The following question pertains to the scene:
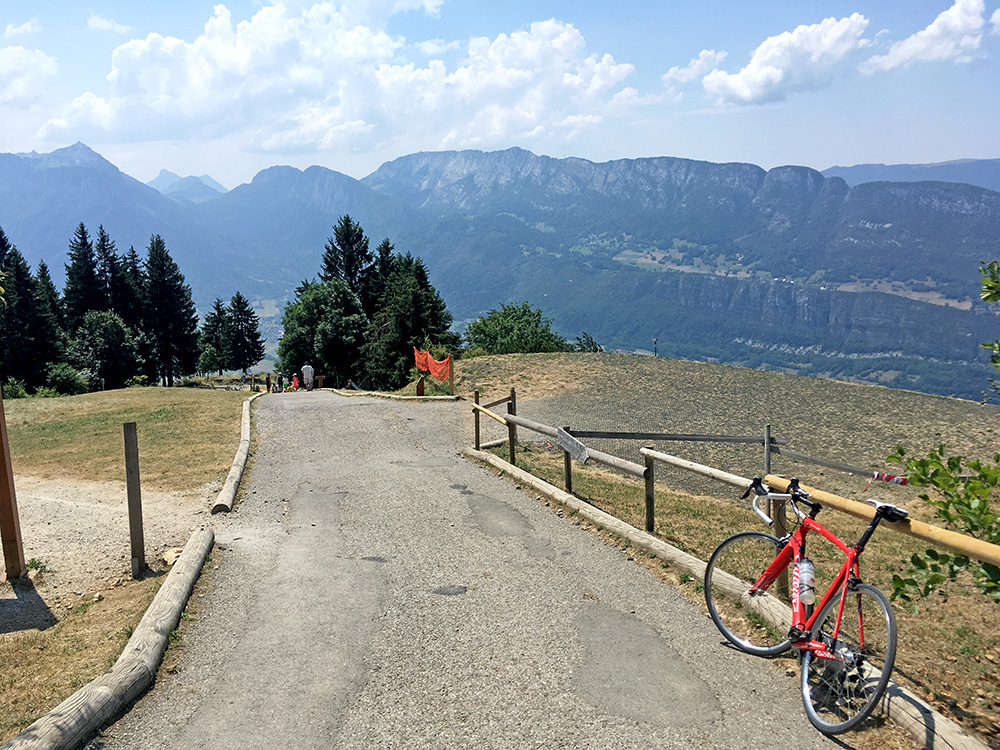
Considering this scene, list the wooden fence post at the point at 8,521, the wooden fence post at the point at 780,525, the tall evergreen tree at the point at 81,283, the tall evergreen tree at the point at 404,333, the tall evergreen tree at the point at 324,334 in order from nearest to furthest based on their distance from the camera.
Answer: the wooden fence post at the point at 780,525, the wooden fence post at the point at 8,521, the tall evergreen tree at the point at 404,333, the tall evergreen tree at the point at 324,334, the tall evergreen tree at the point at 81,283

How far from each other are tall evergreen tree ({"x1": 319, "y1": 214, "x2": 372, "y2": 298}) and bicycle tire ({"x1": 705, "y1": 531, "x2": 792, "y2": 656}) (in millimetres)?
73844

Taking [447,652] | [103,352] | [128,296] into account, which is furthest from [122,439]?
[128,296]

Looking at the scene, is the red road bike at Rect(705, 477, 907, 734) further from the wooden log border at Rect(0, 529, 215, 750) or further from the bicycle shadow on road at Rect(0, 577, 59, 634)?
the bicycle shadow on road at Rect(0, 577, 59, 634)

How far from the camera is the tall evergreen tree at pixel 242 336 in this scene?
92.3 m

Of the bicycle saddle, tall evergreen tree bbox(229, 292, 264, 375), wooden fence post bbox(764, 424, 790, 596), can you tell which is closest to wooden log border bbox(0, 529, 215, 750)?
wooden fence post bbox(764, 424, 790, 596)

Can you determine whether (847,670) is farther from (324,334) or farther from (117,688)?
(324,334)

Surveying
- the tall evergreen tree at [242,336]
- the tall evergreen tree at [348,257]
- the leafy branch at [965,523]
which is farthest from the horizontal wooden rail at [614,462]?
the tall evergreen tree at [242,336]

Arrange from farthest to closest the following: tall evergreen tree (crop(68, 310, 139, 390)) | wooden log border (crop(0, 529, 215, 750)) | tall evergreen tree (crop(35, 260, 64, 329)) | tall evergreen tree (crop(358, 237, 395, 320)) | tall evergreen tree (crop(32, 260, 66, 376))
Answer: tall evergreen tree (crop(358, 237, 395, 320))
tall evergreen tree (crop(35, 260, 64, 329))
tall evergreen tree (crop(68, 310, 139, 390))
tall evergreen tree (crop(32, 260, 66, 376))
wooden log border (crop(0, 529, 215, 750))

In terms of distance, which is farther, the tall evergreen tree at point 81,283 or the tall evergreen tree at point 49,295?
the tall evergreen tree at point 81,283

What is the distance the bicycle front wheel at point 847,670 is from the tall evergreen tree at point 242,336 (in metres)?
94.0

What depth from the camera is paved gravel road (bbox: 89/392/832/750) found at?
390 cm

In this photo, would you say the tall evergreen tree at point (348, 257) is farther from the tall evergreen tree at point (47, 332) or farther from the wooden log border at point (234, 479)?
the wooden log border at point (234, 479)

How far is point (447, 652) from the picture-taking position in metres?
4.90

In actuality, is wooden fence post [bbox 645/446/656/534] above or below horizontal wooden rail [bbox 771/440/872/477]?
above
